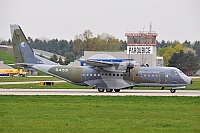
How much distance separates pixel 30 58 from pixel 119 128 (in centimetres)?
3130

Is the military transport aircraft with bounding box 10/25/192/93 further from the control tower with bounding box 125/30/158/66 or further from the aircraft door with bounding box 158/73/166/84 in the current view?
the control tower with bounding box 125/30/158/66

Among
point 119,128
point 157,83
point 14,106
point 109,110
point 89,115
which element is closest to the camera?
point 119,128

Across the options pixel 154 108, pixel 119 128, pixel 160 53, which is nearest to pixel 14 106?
pixel 154 108

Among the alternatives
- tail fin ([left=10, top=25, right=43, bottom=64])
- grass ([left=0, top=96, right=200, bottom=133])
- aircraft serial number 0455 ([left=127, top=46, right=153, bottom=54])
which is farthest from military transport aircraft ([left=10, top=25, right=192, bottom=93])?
aircraft serial number 0455 ([left=127, top=46, right=153, bottom=54])

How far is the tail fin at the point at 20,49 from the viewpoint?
166 ft

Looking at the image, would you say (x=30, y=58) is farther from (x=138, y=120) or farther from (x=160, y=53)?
(x=160, y=53)

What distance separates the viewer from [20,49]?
168ft

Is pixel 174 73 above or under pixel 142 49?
under

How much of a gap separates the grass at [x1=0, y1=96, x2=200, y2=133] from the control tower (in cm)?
6811

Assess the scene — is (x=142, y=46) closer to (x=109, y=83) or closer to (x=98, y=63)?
(x=109, y=83)

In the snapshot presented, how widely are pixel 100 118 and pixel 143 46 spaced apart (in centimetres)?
7633

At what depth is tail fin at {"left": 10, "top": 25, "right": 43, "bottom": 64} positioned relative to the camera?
1997 inches

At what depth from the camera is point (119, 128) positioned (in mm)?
20719

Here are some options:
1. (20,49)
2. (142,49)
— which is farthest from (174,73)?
(142,49)
